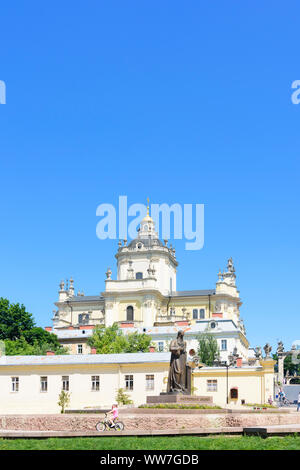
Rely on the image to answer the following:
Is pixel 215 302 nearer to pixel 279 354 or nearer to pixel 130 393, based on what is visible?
pixel 279 354

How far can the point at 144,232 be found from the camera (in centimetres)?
11250

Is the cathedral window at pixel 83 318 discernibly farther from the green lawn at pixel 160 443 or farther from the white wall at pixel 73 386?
the green lawn at pixel 160 443

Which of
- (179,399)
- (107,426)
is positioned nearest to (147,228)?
(179,399)

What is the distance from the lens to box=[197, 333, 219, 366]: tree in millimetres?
70250

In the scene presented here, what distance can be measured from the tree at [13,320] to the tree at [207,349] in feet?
80.1

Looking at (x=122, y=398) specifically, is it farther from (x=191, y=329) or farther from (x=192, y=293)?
(x=192, y=293)

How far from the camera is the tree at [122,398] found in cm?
4342

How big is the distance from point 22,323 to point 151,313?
69.1ft

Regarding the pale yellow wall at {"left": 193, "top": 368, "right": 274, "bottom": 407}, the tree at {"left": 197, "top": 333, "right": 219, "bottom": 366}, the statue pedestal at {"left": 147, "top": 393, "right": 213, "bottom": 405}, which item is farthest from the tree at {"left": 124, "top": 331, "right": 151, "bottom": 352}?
the statue pedestal at {"left": 147, "top": 393, "right": 213, "bottom": 405}

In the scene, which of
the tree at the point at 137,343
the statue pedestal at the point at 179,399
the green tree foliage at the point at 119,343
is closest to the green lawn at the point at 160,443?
the statue pedestal at the point at 179,399

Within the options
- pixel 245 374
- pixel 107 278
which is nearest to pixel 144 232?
pixel 107 278

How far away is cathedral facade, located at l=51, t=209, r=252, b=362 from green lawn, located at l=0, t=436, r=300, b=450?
72.9m

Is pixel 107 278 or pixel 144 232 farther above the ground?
pixel 144 232

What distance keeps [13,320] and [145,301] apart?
71.6 ft
